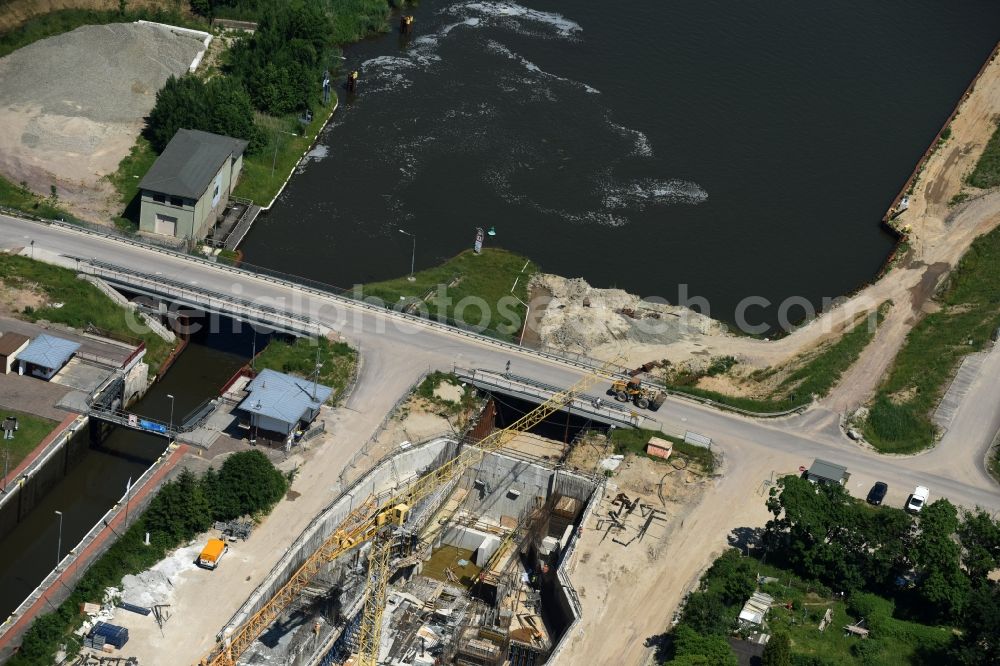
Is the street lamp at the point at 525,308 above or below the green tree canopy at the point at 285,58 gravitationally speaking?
below

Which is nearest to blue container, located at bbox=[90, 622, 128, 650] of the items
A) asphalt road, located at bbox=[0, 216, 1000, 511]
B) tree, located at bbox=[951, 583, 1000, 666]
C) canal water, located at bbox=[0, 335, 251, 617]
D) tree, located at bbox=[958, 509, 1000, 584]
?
canal water, located at bbox=[0, 335, 251, 617]

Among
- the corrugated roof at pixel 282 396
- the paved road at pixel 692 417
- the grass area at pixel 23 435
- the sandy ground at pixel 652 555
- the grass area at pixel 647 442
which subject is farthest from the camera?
the grass area at pixel 647 442

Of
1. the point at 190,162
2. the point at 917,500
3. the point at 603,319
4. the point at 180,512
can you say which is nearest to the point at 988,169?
the point at 603,319

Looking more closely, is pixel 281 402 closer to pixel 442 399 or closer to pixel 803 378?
pixel 442 399

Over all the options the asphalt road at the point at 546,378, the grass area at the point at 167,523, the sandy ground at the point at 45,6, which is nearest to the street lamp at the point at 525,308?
the asphalt road at the point at 546,378

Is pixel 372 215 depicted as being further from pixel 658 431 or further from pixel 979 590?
pixel 979 590

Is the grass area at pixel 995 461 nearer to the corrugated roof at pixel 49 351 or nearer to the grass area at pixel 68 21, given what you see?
the corrugated roof at pixel 49 351

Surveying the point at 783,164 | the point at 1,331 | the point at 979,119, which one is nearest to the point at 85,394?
the point at 1,331
